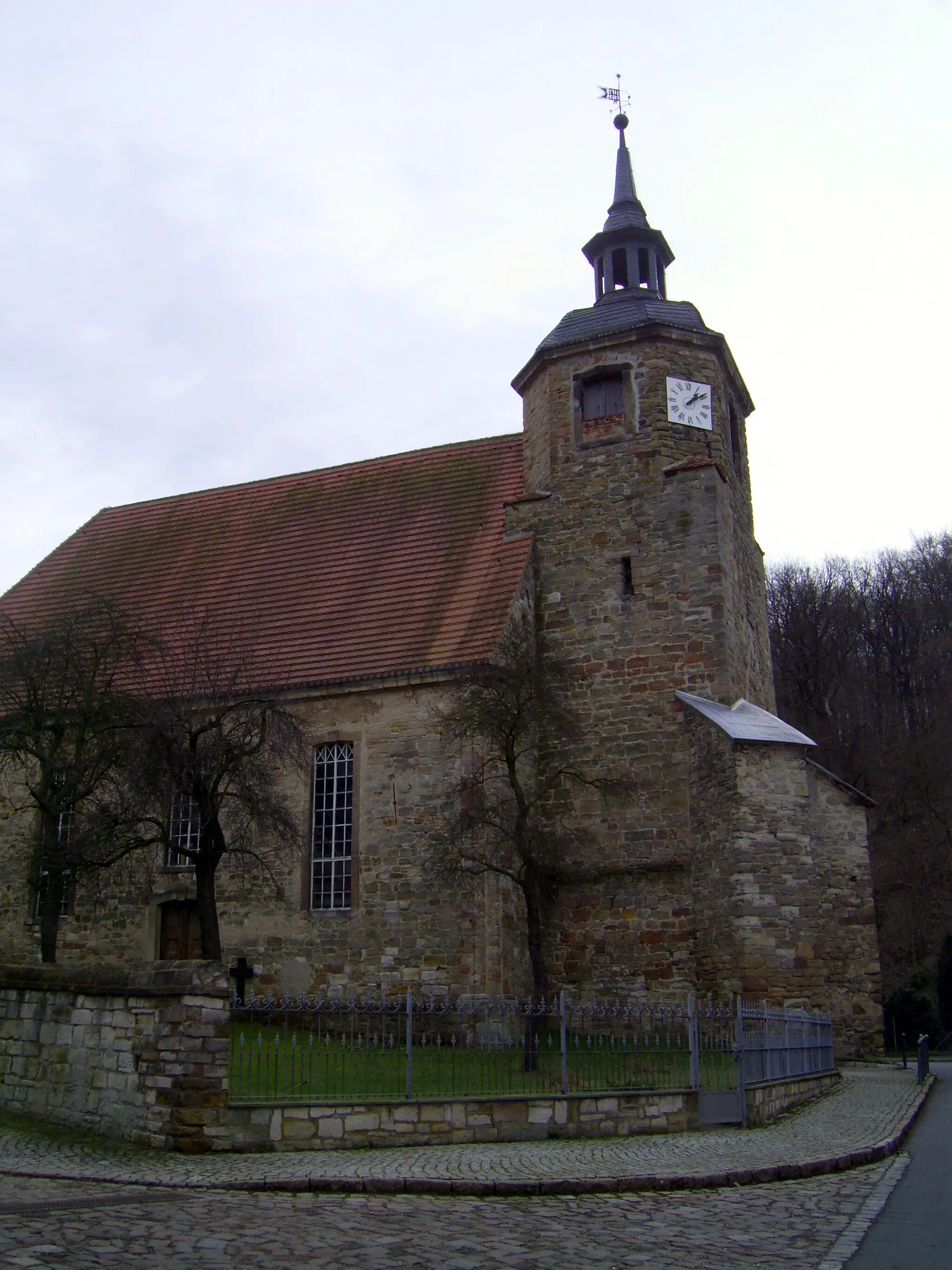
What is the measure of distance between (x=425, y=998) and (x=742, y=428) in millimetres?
12455

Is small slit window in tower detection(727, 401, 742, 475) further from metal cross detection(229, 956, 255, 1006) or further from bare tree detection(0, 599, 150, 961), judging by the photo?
metal cross detection(229, 956, 255, 1006)

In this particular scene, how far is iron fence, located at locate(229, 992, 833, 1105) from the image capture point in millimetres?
10602

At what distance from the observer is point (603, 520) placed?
20.3 m

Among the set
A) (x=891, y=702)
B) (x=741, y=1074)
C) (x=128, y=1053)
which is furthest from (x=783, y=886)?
(x=891, y=702)

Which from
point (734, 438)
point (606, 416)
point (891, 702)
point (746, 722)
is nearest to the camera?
point (746, 722)

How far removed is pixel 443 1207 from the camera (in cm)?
811

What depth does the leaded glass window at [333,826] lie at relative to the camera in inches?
740

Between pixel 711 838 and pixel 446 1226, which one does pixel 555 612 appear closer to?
pixel 711 838

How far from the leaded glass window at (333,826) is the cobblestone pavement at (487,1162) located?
8.09 metres

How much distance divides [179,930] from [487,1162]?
1138 cm

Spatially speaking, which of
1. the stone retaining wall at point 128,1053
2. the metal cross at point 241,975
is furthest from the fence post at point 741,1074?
the metal cross at point 241,975

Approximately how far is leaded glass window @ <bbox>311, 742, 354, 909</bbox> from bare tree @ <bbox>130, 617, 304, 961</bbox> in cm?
40

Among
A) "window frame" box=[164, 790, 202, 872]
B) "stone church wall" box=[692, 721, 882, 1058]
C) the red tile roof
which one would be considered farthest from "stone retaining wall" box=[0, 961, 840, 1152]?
the red tile roof

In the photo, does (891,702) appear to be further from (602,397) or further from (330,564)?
(330,564)
